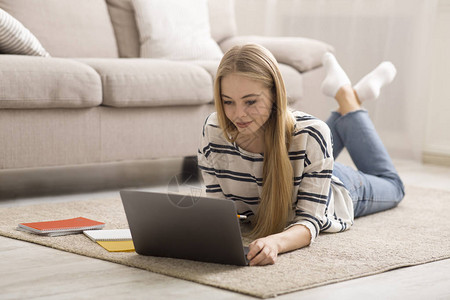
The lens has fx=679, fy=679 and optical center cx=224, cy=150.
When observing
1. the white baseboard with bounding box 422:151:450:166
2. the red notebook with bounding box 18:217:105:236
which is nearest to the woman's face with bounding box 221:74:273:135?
the red notebook with bounding box 18:217:105:236

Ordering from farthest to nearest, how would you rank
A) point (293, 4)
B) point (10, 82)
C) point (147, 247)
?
1. point (293, 4)
2. point (10, 82)
3. point (147, 247)

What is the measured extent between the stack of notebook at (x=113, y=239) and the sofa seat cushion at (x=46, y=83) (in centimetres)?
68

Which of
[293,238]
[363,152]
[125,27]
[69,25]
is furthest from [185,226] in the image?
[125,27]

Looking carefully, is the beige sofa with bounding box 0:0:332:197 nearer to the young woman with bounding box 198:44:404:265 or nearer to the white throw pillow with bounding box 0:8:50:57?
the white throw pillow with bounding box 0:8:50:57

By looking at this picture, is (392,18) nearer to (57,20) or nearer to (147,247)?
(57,20)

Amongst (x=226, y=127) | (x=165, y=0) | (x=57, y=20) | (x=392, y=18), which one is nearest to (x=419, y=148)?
(x=392, y=18)

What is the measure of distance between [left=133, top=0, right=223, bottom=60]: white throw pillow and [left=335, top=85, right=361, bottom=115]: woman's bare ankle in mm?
987

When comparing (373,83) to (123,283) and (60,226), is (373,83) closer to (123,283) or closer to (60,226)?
(60,226)

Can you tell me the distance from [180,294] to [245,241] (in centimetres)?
47

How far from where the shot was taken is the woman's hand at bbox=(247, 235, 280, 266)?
1.45 metres

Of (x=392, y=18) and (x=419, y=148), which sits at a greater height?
(x=392, y=18)

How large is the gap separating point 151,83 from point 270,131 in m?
0.98

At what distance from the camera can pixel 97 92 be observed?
2.41 metres

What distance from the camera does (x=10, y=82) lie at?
219 cm
